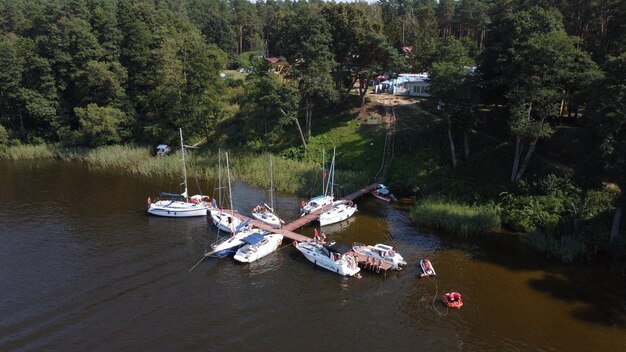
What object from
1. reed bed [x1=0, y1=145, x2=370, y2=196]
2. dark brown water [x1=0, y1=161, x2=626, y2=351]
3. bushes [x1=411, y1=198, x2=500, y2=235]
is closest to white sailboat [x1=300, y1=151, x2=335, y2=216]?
reed bed [x1=0, y1=145, x2=370, y2=196]

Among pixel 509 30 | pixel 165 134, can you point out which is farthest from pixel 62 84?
pixel 509 30

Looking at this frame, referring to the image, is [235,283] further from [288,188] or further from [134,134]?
[134,134]

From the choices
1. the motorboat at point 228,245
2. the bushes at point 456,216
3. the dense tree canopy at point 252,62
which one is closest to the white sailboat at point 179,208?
the motorboat at point 228,245

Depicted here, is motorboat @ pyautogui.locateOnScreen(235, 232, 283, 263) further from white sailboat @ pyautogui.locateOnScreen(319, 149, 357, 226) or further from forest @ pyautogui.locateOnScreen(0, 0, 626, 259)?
forest @ pyautogui.locateOnScreen(0, 0, 626, 259)

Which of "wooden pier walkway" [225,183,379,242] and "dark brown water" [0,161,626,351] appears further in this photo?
"wooden pier walkway" [225,183,379,242]

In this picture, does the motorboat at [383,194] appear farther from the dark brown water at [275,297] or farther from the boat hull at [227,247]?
the boat hull at [227,247]

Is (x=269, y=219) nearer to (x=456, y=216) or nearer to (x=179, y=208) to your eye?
(x=179, y=208)

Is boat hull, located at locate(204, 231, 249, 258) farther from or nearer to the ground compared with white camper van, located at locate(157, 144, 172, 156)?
nearer to the ground
